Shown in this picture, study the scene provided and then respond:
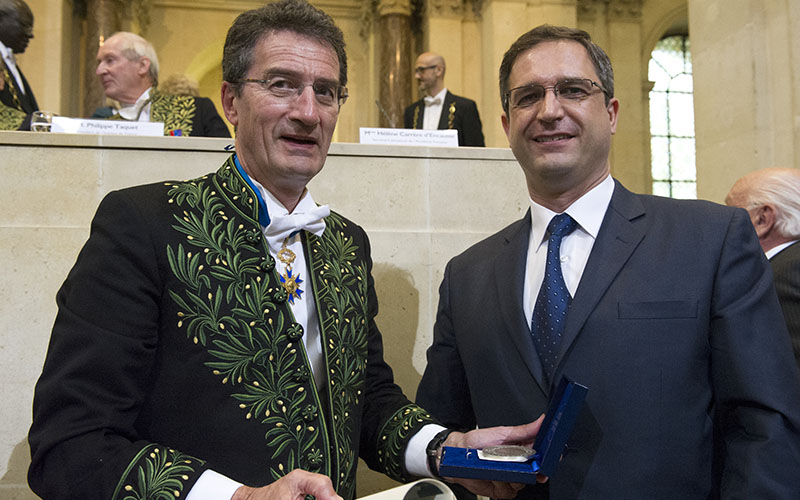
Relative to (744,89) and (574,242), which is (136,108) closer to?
(574,242)

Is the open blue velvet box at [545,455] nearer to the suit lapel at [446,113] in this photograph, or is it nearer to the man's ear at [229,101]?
the man's ear at [229,101]

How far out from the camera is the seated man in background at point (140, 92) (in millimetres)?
5012

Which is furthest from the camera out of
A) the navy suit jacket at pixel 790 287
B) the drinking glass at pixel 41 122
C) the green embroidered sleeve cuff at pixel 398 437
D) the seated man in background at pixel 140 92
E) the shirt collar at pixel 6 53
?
the seated man in background at pixel 140 92

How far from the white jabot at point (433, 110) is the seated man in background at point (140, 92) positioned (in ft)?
11.8

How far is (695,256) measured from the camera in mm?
2109

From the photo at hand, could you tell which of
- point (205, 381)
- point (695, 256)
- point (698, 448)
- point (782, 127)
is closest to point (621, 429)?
point (698, 448)

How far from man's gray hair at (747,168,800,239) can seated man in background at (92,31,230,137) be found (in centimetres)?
328

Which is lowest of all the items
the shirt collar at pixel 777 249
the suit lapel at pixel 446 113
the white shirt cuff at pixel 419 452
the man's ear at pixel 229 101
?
the white shirt cuff at pixel 419 452

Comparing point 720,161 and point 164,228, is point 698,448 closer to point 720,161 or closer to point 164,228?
point 164,228

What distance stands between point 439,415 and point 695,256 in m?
0.95

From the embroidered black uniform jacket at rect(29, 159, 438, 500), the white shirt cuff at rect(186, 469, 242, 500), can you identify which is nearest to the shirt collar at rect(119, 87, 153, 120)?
the embroidered black uniform jacket at rect(29, 159, 438, 500)

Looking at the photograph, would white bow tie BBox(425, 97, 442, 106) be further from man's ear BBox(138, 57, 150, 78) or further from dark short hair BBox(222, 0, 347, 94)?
dark short hair BBox(222, 0, 347, 94)

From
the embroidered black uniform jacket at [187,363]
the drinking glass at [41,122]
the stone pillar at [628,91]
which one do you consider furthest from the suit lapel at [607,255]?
the stone pillar at [628,91]

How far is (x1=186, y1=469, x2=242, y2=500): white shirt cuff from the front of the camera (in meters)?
1.59
